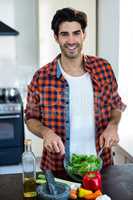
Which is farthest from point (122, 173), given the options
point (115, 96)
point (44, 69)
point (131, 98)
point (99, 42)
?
point (99, 42)

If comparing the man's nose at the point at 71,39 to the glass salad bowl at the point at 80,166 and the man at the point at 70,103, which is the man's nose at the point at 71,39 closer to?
the man at the point at 70,103

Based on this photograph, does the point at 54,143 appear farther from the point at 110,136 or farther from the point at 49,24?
the point at 49,24

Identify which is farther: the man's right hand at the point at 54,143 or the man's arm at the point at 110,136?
the man's arm at the point at 110,136

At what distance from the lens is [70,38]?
5.55 ft

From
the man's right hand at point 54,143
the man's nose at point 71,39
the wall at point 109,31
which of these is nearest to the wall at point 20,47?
the wall at point 109,31

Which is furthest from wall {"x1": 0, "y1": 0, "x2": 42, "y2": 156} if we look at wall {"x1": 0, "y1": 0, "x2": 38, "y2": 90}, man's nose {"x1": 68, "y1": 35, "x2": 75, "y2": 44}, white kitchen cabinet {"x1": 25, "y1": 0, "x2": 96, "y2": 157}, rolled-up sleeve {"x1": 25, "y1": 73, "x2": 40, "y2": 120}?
man's nose {"x1": 68, "y1": 35, "x2": 75, "y2": 44}

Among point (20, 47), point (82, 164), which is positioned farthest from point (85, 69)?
point (20, 47)

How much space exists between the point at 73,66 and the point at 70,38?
17 centimetres

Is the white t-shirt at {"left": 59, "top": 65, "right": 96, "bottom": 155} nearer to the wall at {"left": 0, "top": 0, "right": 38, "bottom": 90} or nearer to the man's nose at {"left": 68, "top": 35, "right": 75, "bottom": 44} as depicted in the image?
the man's nose at {"left": 68, "top": 35, "right": 75, "bottom": 44}

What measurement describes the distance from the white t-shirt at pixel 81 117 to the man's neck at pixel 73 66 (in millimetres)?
37

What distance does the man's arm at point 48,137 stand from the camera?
1477mm

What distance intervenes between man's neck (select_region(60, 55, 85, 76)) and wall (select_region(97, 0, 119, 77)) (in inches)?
41.8

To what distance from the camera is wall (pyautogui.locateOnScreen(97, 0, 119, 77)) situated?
112 inches

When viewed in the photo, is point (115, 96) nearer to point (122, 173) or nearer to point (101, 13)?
point (122, 173)
